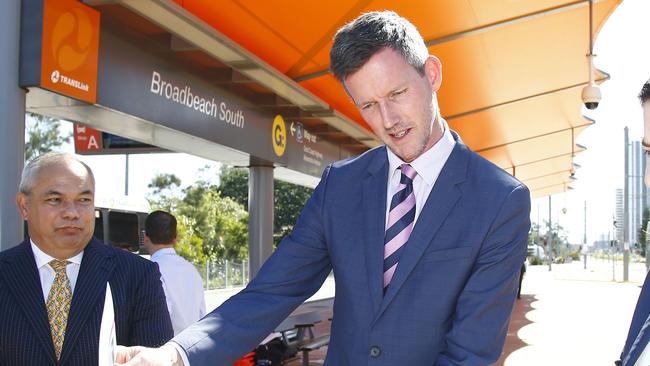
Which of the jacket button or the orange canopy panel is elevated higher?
the orange canopy panel

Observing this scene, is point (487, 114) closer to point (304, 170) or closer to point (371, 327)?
point (304, 170)

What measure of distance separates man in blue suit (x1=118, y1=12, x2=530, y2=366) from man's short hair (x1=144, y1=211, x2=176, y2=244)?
367 centimetres

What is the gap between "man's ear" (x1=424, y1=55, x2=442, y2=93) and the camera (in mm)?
2191

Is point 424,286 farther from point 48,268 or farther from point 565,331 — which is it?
point 565,331

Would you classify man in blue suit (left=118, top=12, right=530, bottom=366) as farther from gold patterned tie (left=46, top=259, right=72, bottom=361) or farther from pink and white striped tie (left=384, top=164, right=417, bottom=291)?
gold patterned tie (left=46, top=259, right=72, bottom=361)

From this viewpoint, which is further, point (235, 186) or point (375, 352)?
point (235, 186)

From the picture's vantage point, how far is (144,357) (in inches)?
71.8

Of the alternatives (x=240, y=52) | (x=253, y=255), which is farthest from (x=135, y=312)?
(x=253, y=255)

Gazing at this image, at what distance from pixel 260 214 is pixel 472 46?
3.65 metres

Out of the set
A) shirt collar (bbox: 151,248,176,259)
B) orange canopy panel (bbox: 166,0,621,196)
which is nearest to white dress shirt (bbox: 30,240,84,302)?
shirt collar (bbox: 151,248,176,259)

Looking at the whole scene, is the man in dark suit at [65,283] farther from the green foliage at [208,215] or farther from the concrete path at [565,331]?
the green foliage at [208,215]

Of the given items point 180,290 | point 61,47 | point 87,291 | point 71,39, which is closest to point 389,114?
point 87,291

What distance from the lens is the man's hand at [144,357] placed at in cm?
180

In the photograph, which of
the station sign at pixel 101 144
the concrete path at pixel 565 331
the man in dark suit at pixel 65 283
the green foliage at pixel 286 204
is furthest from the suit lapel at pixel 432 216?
the green foliage at pixel 286 204
